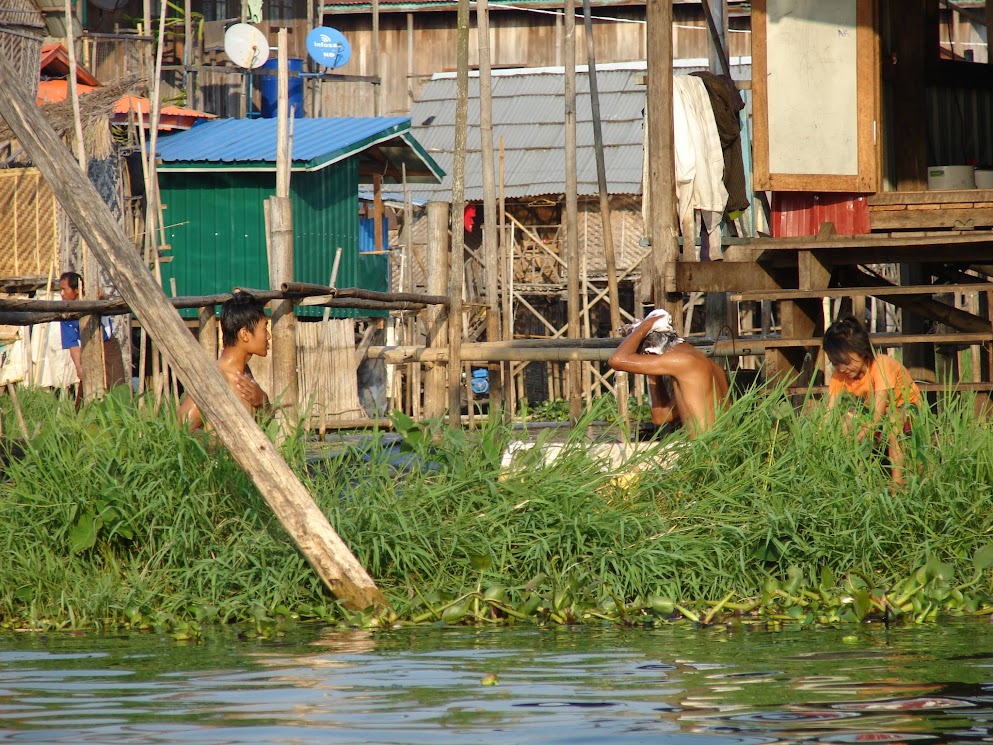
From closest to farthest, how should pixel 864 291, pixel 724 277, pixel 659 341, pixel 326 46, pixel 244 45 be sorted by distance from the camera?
pixel 659 341 → pixel 864 291 → pixel 724 277 → pixel 244 45 → pixel 326 46

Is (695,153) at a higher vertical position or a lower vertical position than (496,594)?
higher

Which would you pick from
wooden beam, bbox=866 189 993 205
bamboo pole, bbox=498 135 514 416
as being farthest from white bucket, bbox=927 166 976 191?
bamboo pole, bbox=498 135 514 416

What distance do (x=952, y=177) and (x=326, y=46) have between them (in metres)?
12.4

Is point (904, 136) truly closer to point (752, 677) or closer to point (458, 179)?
point (458, 179)

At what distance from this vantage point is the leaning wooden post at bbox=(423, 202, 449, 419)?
9.98m

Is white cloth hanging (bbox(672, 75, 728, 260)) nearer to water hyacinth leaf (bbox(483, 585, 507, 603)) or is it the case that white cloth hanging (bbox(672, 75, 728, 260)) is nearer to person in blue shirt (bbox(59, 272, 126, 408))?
person in blue shirt (bbox(59, 272, 126, 408))

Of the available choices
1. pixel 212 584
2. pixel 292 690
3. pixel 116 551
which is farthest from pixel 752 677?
pixel 116 551

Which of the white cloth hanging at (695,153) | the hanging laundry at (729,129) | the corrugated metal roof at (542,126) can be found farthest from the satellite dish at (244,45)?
the white cloth hanging at (695,153)

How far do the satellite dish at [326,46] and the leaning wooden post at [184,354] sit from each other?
14269 millimetres

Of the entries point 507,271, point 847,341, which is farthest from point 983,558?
point 507,271

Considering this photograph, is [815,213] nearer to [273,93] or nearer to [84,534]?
[84,534]

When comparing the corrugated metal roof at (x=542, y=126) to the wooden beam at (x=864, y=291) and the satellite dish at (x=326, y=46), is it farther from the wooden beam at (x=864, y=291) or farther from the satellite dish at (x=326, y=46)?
the wooden beam at (x=864, y=291)

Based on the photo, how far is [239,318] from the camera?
283 inches

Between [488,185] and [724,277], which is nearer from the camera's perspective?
[724,277]
